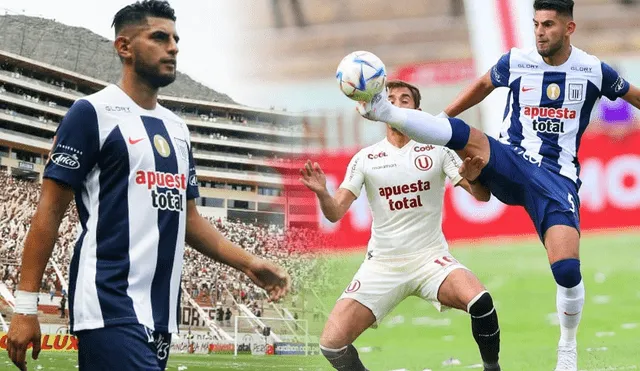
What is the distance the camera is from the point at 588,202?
1014 centimetres

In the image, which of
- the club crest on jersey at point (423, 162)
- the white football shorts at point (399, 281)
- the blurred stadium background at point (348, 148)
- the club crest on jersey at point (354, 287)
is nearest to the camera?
the white football shorts at point (399, 281)

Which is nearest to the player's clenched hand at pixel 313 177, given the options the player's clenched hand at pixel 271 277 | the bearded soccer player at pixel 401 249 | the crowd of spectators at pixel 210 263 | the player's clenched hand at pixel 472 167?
the bearded soccer player at pixel 401 249

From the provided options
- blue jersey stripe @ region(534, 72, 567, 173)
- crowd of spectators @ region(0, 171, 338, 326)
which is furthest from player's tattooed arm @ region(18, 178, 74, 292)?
crowd of spectators @ region(0, 171, 338, 326)

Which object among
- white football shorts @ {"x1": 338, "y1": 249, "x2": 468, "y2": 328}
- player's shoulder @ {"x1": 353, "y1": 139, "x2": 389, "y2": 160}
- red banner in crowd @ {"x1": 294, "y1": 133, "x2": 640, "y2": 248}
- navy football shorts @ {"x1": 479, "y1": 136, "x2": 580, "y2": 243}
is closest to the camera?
navy football shorts @ {"x1": 479, "y1": 136, "x2": 580, "y2": 243}

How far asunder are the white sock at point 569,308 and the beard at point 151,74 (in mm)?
2601

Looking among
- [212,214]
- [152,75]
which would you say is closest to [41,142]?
[212,214]

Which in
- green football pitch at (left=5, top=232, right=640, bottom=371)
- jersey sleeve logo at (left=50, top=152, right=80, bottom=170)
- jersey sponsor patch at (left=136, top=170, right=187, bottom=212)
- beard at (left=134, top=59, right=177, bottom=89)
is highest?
beard at (left=134, top=59, right=177, bottom=89)

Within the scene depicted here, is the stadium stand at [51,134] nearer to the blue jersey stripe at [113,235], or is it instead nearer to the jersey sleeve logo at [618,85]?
the jersey sleeve logo at [618,85]

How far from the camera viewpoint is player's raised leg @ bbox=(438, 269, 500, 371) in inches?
198

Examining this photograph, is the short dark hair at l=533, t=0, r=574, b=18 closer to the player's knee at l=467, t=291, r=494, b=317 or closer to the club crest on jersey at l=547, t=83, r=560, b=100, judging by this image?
the club crest on jersey at l=547, t=83, r=560, b=100

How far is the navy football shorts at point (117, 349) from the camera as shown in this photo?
8.94 ft

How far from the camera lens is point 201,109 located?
13.3 metres

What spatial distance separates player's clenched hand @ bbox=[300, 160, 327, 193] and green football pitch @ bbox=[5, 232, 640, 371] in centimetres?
273

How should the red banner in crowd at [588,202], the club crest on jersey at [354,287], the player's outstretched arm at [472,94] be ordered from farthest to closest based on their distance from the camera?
the red banner in crowd at [588,202], the club crest on jersey at [354,287], the player's outstretched arm at [472,94]
